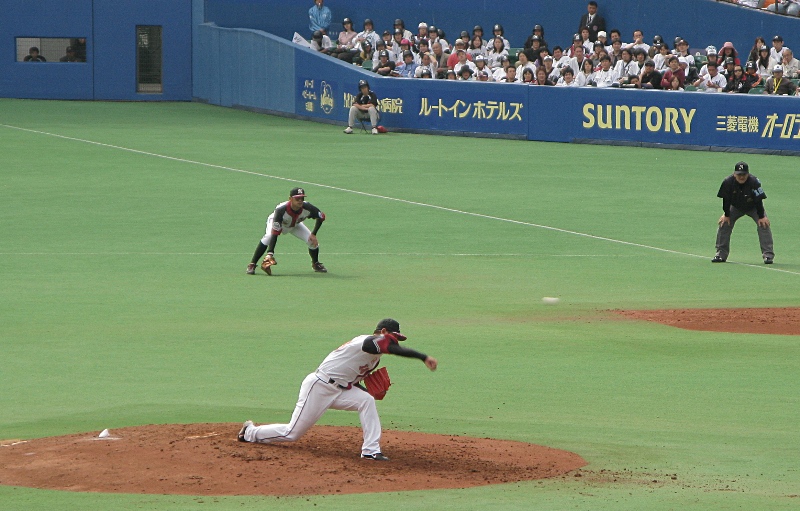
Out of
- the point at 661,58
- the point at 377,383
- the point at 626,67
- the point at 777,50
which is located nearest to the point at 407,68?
the point at 626,67

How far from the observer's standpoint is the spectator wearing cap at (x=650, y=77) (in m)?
33.7

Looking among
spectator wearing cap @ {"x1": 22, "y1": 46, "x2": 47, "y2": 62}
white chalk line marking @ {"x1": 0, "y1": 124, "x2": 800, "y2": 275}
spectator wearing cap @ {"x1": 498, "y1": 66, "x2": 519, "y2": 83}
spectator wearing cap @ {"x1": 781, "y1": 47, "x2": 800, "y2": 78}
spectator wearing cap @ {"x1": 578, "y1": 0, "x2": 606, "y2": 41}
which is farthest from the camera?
spectator wearing cap @ {"x1": 22, "y1": 46, "x2": 47, "y2": 62}

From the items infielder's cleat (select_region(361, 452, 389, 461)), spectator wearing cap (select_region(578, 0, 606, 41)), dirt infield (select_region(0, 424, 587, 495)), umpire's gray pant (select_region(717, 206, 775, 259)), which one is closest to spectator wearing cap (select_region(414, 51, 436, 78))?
spectator wearing cap (select_region(578, 0, 606, 41))

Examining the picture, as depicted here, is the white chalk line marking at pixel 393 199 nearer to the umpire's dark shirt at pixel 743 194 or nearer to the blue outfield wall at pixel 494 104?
the umpire's dark shirt at pixel 743 194

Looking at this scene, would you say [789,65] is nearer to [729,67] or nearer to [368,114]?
[729,67]

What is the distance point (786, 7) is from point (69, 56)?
2431 centimetres

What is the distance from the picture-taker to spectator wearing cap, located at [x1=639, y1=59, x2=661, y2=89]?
110 ft

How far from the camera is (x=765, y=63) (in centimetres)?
3416

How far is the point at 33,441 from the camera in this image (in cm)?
1065

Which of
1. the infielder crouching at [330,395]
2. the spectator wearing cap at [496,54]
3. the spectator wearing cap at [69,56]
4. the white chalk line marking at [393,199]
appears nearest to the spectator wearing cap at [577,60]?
the spectator wearing cap at [496,54]

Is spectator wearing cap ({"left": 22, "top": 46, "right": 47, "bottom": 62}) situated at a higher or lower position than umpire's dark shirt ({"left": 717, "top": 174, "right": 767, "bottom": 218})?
higher

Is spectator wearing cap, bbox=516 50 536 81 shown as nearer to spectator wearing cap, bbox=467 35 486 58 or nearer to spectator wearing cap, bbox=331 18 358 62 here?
spectator wearing cap, bbox=467 35 486 58

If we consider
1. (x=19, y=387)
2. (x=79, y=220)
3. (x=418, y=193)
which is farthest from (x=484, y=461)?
→ (x=418, y=193)

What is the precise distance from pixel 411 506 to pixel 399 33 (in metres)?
33.1
